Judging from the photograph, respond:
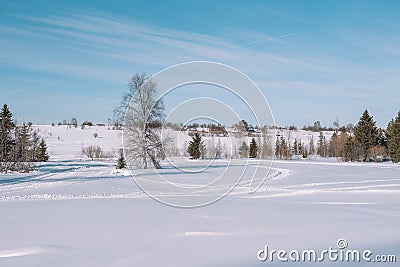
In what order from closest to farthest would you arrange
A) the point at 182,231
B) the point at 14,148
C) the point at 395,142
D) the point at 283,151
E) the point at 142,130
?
the point at 182,231
the point at 142,130
the point at 14,148
the point at 395,142
the point at 283,151

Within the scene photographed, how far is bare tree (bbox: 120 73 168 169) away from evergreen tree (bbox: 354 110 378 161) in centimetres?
3745

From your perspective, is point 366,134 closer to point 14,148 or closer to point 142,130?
point 142,130

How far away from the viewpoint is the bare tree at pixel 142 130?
28203 millimetres

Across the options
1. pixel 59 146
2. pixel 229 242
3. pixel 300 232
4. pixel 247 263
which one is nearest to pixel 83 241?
pixel 229 242

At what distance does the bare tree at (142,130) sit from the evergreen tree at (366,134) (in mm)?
37453

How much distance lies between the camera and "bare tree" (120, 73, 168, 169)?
92.5 ft

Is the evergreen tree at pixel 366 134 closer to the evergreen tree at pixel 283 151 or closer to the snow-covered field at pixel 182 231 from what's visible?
the evergreen tree at pixel 283 151

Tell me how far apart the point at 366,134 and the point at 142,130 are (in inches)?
1616

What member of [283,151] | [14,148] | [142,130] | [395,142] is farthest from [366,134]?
[14,148]

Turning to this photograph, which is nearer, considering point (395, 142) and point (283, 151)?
point (395, 142)

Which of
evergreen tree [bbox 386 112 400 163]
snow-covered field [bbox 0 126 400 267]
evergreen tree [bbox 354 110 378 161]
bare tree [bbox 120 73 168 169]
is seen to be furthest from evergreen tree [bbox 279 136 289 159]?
snow-covered field [bbox 0 126 400 267]

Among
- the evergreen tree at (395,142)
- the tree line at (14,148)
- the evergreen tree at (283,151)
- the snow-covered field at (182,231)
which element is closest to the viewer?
the snow-covered field at (182,231)

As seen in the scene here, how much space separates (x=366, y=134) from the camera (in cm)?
A: 5928

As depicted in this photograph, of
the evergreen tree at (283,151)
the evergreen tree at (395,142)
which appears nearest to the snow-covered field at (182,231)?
the evergreen tree at (395,142)
